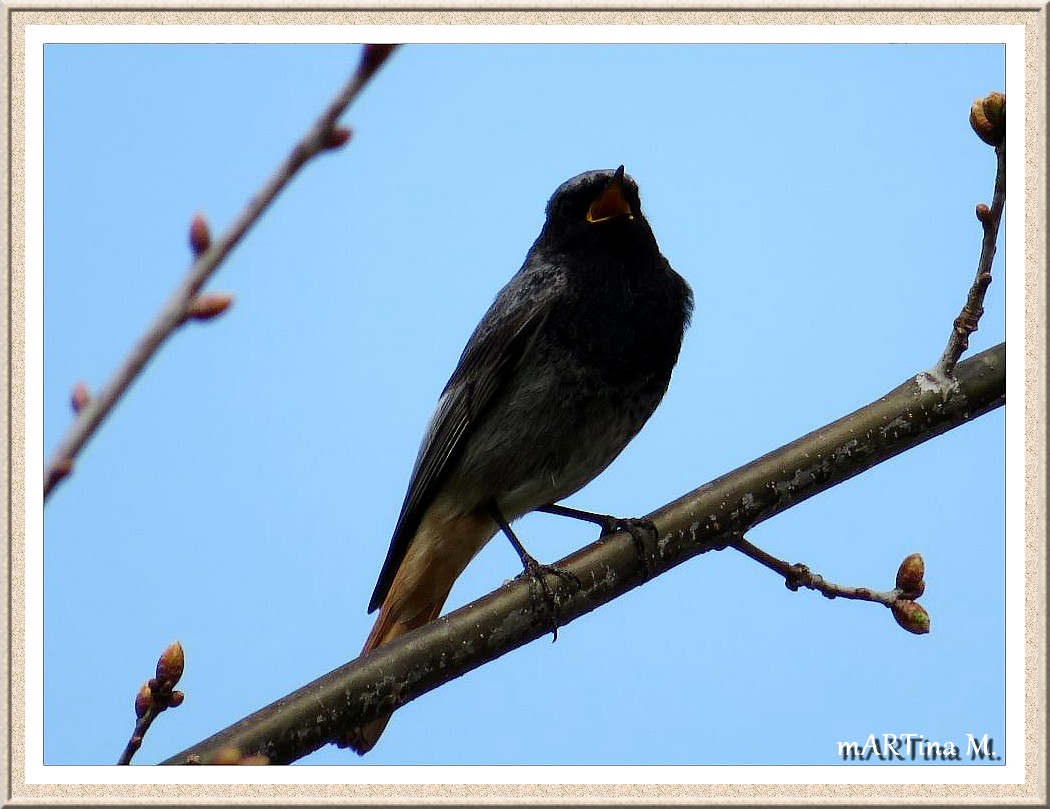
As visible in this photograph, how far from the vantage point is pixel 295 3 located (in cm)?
370

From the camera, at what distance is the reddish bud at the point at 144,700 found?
2582 millimetres

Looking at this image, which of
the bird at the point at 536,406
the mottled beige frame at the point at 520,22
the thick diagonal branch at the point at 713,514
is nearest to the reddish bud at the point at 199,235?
the mottled beige frame at the point at 520,22

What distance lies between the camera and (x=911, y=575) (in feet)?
11.1

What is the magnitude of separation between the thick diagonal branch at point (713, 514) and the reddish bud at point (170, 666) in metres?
0.90

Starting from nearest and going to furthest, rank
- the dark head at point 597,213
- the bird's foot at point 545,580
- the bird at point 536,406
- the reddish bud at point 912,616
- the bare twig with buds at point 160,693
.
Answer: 1. the bare twig with buds at point 160,693
2. the reddish bud at point 912,616
3. the bird's foot at point 545,580
4. the bird at point 536,406
5. the dark head at point 597,213

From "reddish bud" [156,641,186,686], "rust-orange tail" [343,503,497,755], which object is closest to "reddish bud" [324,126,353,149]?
"reddish bud" [156,641,186,686]

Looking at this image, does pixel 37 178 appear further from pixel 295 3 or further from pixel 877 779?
pixel 877 779

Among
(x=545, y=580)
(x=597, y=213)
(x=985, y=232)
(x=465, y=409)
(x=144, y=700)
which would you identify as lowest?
(x=144, y=700)

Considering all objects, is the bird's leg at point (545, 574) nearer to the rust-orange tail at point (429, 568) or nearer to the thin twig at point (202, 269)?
the rust-orange tail at point (429, 568)

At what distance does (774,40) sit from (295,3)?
1606 millimetres

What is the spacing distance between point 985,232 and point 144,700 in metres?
2.66

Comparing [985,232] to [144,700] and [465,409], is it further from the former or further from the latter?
[144,700]

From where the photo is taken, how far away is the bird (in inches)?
182

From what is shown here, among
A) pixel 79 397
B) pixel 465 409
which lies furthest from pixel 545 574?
pixel 79 397
